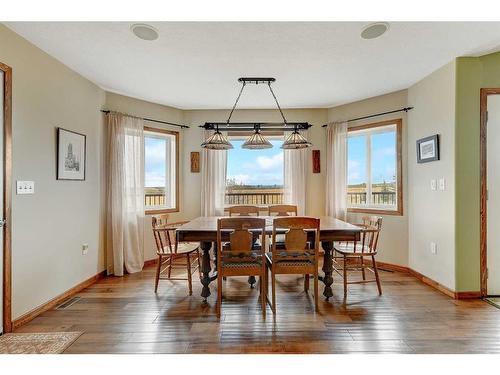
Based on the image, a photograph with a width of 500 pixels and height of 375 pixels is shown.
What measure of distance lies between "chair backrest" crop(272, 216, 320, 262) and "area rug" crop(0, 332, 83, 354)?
1.82 meters

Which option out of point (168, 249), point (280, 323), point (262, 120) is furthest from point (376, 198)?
point (168, 249)

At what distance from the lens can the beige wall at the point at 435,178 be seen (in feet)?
9.53

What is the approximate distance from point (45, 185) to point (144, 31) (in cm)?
178

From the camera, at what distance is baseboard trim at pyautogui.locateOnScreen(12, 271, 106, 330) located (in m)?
2.35

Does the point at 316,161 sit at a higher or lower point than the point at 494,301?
higher

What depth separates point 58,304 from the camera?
9.02 ft

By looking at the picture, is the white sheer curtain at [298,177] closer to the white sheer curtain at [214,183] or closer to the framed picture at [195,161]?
the white sheer curtain at [214,183]

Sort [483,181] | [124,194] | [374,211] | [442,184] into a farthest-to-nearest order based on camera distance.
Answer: [374,211]
[124,194]
[442,184]
[483,181]

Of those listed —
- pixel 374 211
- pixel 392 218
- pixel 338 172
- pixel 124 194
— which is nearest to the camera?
pixel 124 194

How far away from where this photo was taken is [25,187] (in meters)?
2.41

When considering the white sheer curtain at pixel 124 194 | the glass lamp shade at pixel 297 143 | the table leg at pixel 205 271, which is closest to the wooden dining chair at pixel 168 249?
the table leg at pixel 205 271

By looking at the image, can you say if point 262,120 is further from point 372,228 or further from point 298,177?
point 372,228

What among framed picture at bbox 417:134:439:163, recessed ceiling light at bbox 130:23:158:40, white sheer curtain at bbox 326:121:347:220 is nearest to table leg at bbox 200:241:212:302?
recessed ceiling light at bbox 130:23:158:40

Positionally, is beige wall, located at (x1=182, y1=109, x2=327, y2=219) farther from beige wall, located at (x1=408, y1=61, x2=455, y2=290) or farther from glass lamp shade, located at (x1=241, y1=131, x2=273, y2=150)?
glass lamp shade, located at (x1=241, y1=131, x2=273, y2=150)
